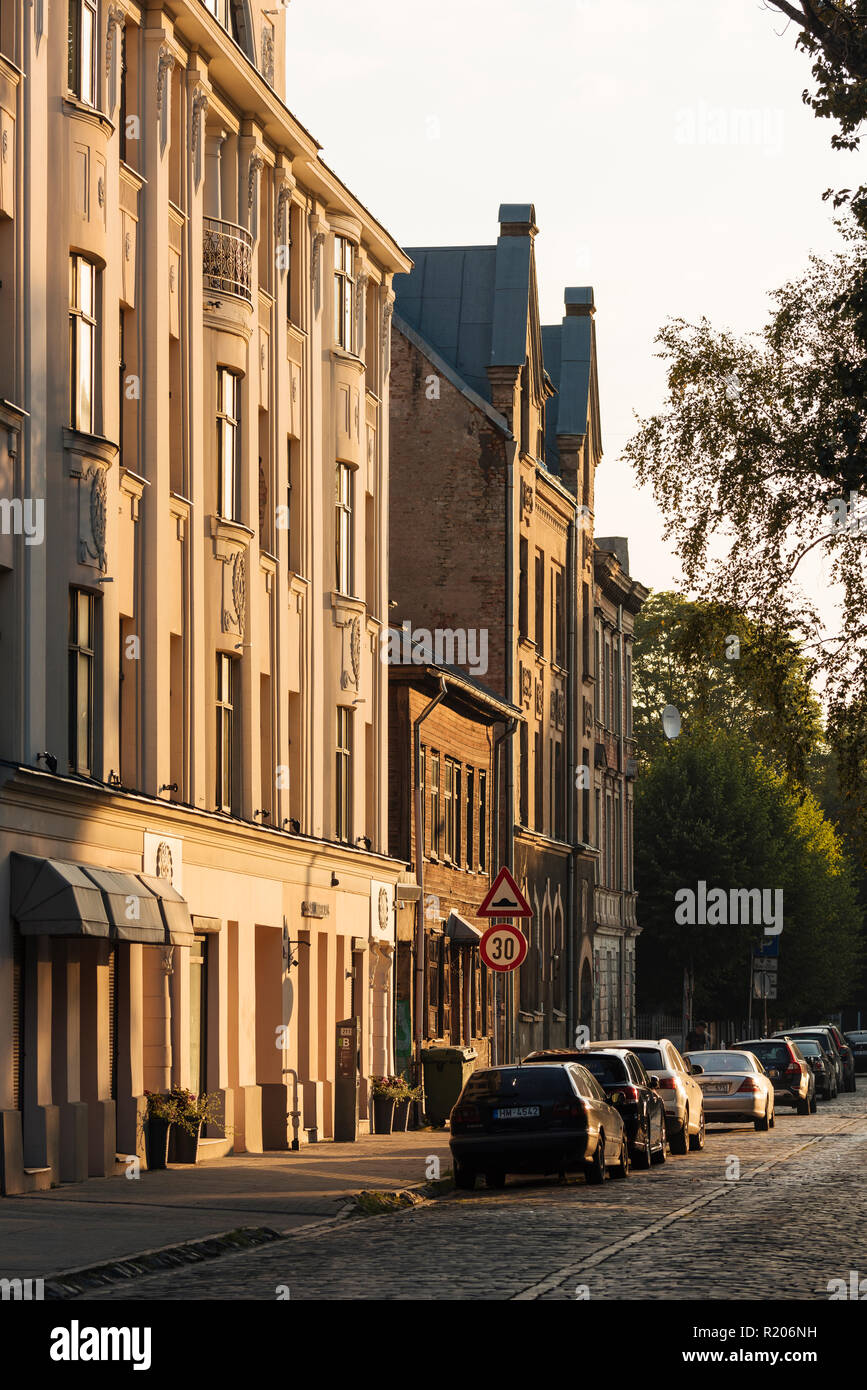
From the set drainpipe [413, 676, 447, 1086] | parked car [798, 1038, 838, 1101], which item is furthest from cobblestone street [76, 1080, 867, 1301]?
parked car [798, 1038, 838, 1101]

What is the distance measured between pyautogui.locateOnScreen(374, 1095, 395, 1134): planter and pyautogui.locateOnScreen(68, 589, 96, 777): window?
1254 cm

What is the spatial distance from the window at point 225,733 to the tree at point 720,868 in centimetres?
4228

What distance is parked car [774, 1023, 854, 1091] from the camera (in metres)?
56.2

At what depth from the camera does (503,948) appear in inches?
1132

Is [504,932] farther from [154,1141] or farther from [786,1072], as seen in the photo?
[786,1072]

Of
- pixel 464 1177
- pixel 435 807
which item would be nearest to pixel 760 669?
pixel 464 1177

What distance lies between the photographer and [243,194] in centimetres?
3181

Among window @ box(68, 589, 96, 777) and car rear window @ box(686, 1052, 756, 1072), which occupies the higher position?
window @ box(68, 589, 96, 777)

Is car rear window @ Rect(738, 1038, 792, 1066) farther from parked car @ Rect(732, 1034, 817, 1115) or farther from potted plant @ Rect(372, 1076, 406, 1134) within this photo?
potted plant @ Rect(372, 1076, 406, 1134)

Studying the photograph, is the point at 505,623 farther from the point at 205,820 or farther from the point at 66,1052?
the point at 66,1052

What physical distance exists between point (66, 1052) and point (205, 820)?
16.8 ft

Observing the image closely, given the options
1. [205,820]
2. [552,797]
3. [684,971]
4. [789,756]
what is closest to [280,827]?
[205,820]

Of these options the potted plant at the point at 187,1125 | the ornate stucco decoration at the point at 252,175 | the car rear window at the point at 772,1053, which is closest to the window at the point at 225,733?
the potted plant at the point at 187,1125

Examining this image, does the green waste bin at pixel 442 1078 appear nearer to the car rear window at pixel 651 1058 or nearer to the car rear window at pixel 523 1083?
the car rear window at pixel 651 1058
